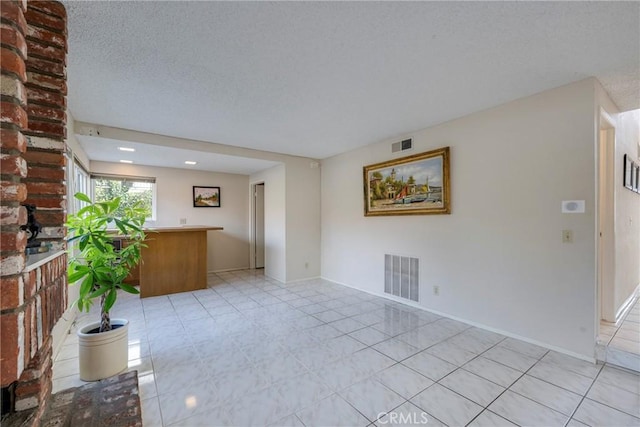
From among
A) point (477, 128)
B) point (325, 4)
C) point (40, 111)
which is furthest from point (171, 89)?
point (477, 128)

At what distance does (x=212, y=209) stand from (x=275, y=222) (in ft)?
5.63

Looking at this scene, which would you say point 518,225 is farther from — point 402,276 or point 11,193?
point 11,193

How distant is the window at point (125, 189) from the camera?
4.98 m

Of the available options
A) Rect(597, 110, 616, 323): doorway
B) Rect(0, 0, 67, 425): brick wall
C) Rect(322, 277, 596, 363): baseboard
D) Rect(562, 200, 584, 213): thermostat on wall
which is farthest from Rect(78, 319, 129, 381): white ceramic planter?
Rect(597, 110, 616, 323): doorway

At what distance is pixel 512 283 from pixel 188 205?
18.8 feet

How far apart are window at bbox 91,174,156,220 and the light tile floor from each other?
2.82m

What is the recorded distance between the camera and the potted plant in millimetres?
1954

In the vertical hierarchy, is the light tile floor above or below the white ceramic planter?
below

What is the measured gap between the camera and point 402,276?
12.8 feet

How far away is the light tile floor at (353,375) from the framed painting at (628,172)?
2.38 m

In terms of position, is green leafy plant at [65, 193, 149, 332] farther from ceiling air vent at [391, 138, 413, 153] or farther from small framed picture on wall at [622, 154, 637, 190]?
small framed picture on wall at [622, 154, 637, 190]

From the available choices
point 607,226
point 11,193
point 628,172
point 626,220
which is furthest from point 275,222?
point 628,172

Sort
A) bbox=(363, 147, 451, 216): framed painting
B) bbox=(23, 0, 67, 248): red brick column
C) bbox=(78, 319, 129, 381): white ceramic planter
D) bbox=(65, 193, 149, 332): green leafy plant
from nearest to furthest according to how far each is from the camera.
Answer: bbox=(23, 0, 67, 248): red brick column → bbox=(65, 193, 149, 332): green leafy plant → bbox=(78, 319, 129, 381): white ceramic planter → bbox=(363, 147, 451, 216): framed painting

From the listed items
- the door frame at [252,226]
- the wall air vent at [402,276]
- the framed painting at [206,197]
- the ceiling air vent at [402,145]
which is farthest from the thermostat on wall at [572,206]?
the framed painting at [206,197]
